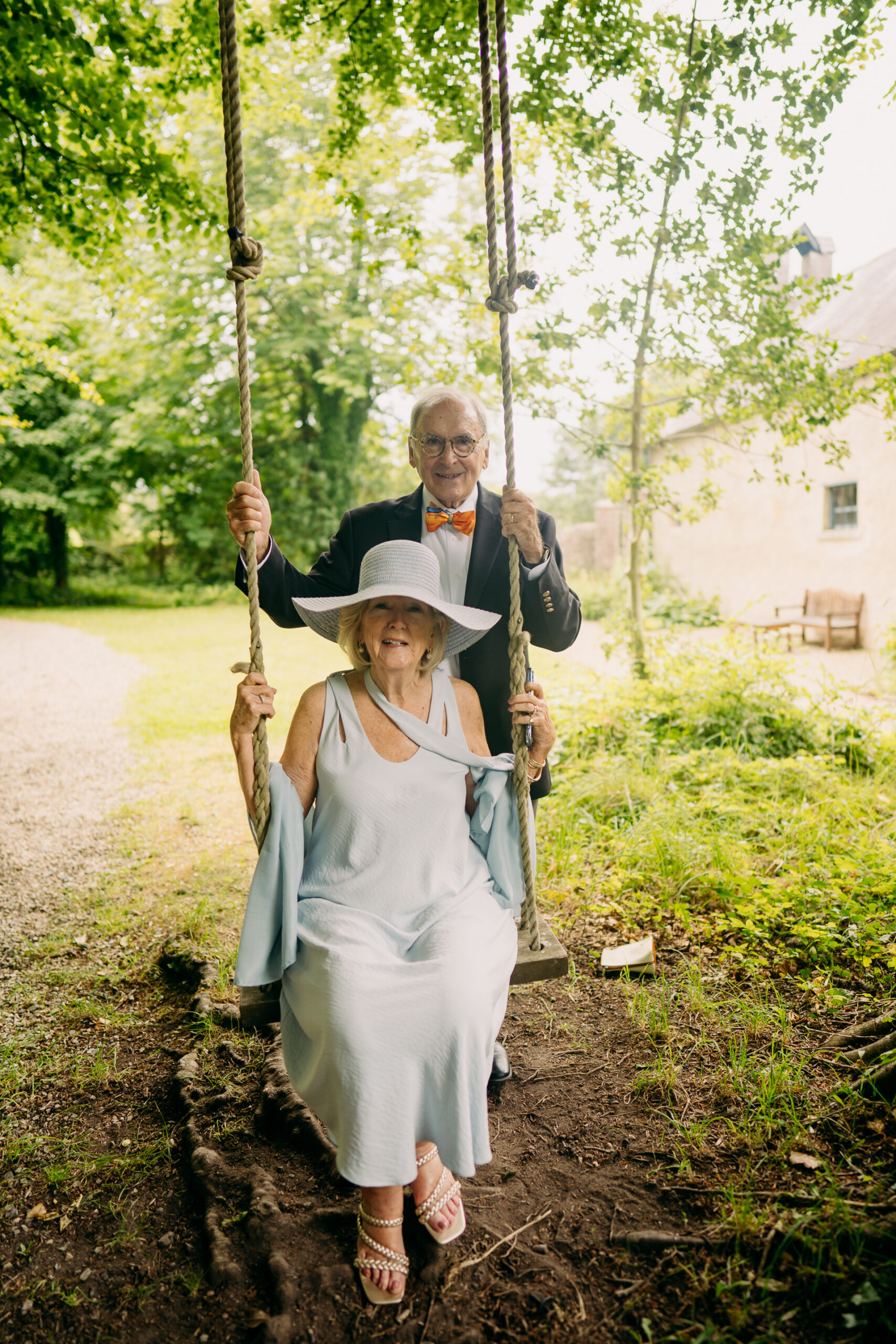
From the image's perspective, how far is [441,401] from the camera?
262cm

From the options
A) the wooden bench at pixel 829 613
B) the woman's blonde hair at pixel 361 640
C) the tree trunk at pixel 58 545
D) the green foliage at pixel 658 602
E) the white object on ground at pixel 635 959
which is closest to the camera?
the woman's blonde hair at pixel 361 640

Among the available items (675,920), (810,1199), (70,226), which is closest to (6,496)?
(70,226)

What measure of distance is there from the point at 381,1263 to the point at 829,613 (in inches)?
512

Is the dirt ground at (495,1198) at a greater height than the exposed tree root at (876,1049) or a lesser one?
lesser

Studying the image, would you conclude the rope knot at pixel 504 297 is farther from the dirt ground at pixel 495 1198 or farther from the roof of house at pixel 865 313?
the roof of house at pixel 865 313

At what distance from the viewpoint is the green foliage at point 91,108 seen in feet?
14.5

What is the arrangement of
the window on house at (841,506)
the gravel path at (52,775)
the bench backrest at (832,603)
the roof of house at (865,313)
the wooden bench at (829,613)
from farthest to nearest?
the window on house at (841,506)
the bench backrest at (832,603)
the wooden bench at (829,613)
the roof of house at (865,313)
the gravel path at (52,775)

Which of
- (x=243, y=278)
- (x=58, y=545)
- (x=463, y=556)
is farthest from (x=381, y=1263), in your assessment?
(x=58, y=545)

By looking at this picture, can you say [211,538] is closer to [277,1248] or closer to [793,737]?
[793,737]

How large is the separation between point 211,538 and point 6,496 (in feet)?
16.2

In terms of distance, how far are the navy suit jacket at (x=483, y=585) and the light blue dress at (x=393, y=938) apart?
0.88ft

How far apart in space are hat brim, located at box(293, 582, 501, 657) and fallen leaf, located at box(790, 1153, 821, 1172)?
1665 mm

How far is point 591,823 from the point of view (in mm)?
4820

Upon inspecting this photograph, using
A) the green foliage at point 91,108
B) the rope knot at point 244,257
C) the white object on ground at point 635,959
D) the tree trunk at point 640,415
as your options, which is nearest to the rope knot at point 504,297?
the rope knot at point 244,257
